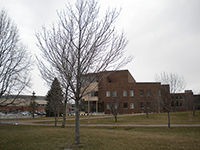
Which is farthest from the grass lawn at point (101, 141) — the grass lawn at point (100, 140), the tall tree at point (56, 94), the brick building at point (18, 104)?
the brick building at point (18, 104)

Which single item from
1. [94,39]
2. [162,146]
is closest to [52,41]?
[94,39]

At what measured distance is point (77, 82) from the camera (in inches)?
300

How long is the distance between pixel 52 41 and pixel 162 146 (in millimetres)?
7134

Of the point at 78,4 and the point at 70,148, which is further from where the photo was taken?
the point at 78,4

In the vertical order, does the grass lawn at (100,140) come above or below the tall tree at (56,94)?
below

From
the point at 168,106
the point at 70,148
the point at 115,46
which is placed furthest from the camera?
the point at 168,106

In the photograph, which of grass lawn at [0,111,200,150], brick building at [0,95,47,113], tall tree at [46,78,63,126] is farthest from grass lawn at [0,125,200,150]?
brick building at [0,95,47,113]

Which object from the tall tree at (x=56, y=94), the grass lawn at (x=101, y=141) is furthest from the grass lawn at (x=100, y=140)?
the tall tree at (x=56, y=94)

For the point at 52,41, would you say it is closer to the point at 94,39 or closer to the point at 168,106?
the point at 94,39

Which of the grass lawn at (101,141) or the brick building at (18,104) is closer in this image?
the grass lawn at (101,141)

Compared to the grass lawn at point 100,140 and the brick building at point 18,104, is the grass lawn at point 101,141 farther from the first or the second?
the brick building at point 18,104

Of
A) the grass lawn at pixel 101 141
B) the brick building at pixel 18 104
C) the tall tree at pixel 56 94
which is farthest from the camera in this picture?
the brick building at pixel 18 104

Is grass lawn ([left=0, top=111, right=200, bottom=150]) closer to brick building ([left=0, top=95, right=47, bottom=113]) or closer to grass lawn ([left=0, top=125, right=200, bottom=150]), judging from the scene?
grass lawn ([left=0, top=125, right=200, bottom=150])

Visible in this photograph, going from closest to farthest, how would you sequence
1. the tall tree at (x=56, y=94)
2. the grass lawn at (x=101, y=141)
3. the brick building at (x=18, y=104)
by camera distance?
the grass lawn at (x=101, y=141) < the tall tree at (x=56, y=94) < the brick building at (x=18, y=104)
